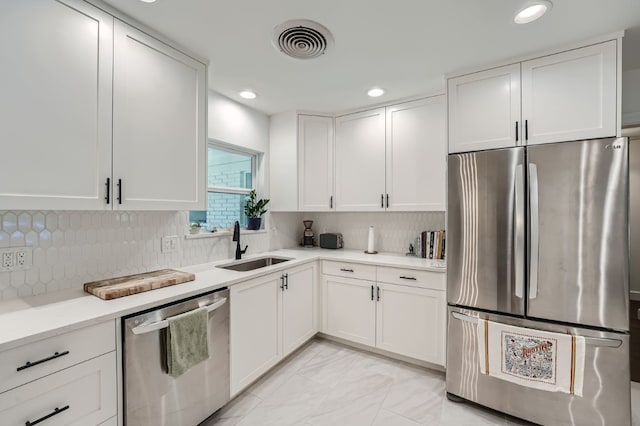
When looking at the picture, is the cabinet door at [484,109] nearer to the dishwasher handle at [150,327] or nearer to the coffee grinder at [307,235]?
the coffee grinder at [307,235]

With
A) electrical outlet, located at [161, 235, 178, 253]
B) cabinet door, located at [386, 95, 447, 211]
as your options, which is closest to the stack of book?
cabinet door, located at [386, 95, 447, 211]

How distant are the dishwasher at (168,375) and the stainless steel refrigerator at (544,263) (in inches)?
64.4

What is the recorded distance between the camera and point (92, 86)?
4.96 ft

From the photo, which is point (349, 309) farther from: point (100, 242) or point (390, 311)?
point (100, 242)

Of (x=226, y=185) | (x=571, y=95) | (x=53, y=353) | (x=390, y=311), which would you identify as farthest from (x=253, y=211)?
(x=571, y=95)

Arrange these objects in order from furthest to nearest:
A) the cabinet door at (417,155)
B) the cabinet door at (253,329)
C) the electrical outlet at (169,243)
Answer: the cabinet door at (417,155), the electrical outlet at (169,243), the cabinet door at (253,329)

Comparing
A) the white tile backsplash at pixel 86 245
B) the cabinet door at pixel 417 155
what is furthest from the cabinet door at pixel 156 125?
the cabinet door at pixel 417 155

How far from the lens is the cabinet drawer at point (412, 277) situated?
7.86ft

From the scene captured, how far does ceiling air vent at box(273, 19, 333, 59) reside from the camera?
5.59 ft

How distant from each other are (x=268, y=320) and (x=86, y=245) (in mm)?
1348

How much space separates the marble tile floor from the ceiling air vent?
2.46 m

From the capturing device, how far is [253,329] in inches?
86.7

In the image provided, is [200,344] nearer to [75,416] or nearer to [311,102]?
[75,416]

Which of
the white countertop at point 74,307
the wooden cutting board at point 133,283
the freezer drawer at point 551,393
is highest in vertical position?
the wooden cutting board at point 133,283
